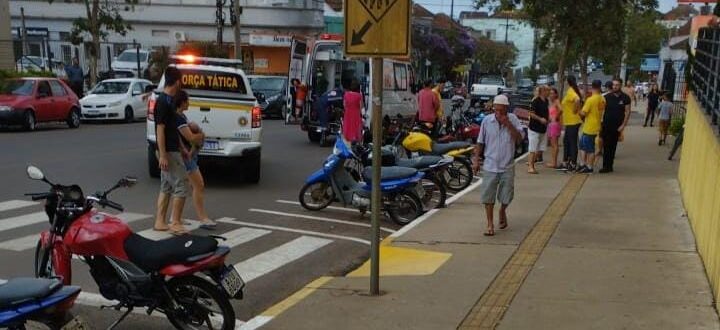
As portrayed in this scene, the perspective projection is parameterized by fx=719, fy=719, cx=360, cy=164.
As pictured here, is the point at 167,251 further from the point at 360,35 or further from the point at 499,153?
the point at 499,153

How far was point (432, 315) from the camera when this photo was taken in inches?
218

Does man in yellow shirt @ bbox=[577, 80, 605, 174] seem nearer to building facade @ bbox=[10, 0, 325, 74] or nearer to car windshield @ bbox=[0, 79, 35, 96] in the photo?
car windshield @ bbox=[0, 79, 35, 96]

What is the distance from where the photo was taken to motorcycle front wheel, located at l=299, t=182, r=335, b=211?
1005 centimetres

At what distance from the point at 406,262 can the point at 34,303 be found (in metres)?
4.22

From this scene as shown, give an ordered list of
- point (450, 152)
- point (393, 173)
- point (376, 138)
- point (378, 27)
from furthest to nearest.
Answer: point (450, 152) → point (393, 173) → point (376, 138) → point (378, 27)

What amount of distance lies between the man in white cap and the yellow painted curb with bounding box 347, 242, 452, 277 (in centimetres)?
116

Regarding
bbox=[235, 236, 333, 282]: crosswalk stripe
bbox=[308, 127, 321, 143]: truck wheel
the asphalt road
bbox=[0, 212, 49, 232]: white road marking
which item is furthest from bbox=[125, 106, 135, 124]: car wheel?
bbox=[235, 236, 333, 282]: crosswalk stripe

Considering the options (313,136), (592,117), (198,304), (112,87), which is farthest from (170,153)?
(112,87)

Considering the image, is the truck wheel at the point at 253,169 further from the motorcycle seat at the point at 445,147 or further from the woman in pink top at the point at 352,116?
the motorcycle seat at the point at 445,147

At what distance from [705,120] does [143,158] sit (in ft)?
34.3

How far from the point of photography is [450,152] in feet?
39.7

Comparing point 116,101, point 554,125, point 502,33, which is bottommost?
point 116,101

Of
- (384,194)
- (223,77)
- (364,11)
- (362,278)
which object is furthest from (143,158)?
(364,11)

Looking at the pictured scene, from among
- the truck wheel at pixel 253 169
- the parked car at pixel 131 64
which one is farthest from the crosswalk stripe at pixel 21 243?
the parked car at pixel 131 64
